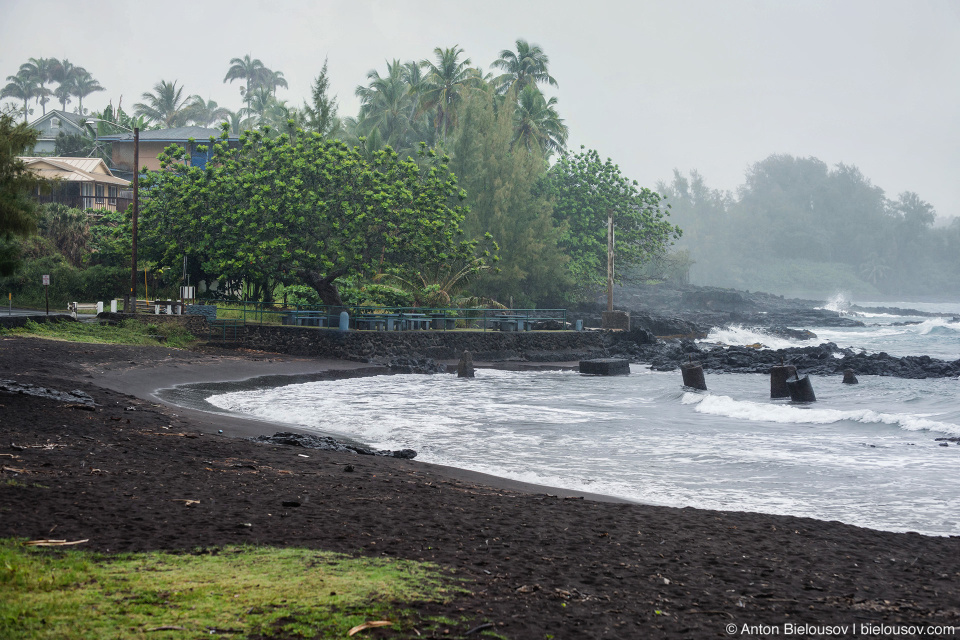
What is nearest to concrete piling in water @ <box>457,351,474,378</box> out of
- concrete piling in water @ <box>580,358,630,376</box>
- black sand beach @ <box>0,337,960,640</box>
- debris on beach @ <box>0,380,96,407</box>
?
concrete piling in water @ <box>580,358,630,376</box>

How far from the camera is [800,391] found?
24469 millimetres

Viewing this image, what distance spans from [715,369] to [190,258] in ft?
78.5

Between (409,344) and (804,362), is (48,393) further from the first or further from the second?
(804,362)

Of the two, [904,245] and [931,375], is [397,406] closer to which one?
[931,375]

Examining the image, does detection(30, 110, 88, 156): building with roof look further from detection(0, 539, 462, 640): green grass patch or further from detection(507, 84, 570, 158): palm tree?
detection(0, 539, 462, 640): green grass patch

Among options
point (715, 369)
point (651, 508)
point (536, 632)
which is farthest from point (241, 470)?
point (715, 369)

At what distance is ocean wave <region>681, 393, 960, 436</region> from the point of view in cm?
1849

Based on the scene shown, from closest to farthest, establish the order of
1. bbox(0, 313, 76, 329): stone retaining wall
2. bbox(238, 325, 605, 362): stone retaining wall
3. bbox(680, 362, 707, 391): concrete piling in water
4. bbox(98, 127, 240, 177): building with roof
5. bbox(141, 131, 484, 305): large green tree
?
bbox(680, 362, 707, 391): concrete piling in water < bbox(0, 313, 76, 329): stone retaining wall < bbox(238, 325, 605, 362): stone retaining wall < bbox(141, 131, 484, 305): large green tree < bbox(98, 127, 240, 177): building with roof

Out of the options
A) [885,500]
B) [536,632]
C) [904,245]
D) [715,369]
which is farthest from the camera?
[904,245]

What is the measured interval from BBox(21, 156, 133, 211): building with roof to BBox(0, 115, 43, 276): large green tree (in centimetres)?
4239

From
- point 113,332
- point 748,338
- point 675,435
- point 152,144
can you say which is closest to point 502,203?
point 748,338

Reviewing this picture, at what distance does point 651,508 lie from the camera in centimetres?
957

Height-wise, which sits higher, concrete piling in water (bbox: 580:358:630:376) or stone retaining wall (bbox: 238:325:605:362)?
stone retaining wall (bbox: 238:325:605:362)

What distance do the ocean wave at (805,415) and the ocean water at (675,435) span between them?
0.05 m
